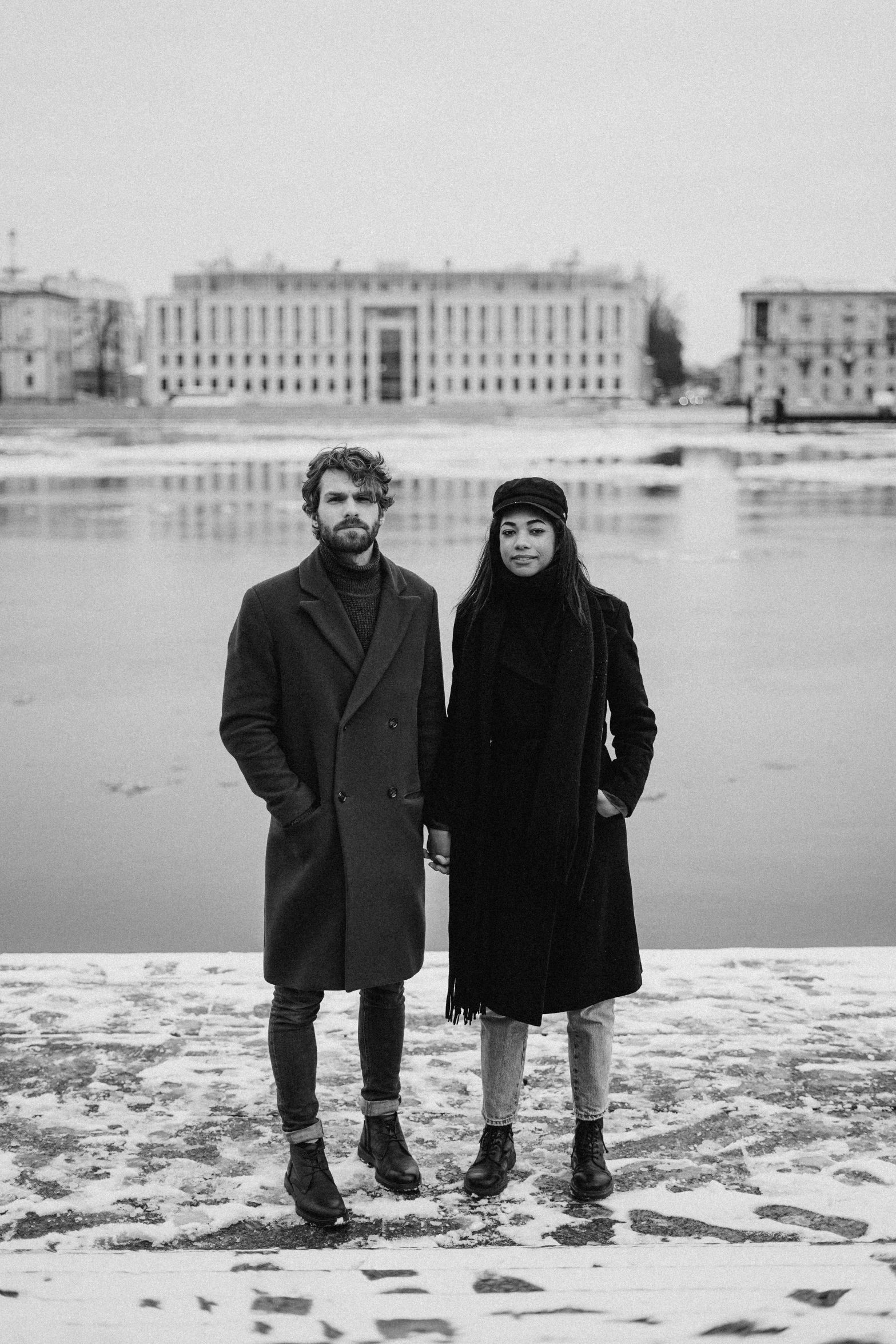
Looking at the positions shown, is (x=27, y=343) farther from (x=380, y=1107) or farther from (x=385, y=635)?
(x=380, y=1107)

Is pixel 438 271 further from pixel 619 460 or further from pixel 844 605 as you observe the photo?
pixel 844 605

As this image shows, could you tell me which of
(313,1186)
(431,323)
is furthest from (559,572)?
(431,323)

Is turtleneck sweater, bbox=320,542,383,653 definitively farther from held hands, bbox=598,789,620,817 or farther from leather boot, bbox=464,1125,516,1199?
leather boot, bbox=464,1125,516,1199

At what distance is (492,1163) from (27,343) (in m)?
124

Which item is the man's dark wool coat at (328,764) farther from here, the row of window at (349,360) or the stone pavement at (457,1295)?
the row of window at (349,360)

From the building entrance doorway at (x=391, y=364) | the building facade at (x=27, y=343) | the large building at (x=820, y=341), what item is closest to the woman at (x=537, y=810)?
the large building at (x=820, y=341)

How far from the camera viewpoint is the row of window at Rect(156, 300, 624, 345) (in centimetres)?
13062

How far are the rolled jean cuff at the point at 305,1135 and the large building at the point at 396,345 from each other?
419 feet

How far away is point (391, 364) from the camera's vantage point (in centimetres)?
13262

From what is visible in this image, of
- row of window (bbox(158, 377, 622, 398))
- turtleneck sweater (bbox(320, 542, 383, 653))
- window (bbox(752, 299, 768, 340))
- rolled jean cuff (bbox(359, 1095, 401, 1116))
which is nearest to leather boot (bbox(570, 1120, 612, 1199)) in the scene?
rolled jean cuff (bbox(359, 1095, 401, 1116))

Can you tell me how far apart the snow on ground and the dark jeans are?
158mm

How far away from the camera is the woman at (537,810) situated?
11.2ft

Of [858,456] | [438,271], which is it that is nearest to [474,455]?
[858,456]

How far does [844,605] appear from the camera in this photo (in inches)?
525
